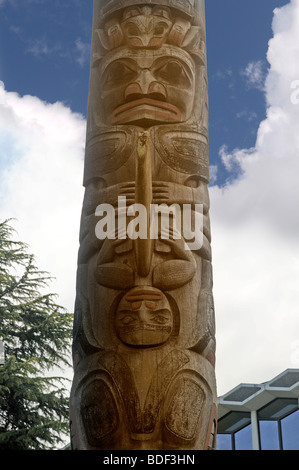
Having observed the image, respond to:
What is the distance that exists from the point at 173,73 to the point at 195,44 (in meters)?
0.67

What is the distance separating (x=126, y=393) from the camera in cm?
550

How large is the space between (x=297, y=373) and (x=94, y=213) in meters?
10.1

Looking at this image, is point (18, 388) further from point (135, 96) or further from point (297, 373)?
point (135, 96)

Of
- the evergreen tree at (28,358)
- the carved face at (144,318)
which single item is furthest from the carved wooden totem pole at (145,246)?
the evergreen tree at (28,358)

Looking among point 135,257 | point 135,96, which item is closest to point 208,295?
point 135,257

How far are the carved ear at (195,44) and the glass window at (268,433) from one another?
11.6 metres

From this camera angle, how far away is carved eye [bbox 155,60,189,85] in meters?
7.11

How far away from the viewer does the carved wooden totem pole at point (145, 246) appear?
18.1ft

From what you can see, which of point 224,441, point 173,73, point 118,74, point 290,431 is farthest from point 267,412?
point 118,74

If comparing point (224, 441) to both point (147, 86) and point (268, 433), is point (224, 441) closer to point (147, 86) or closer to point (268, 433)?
point (268, 433)

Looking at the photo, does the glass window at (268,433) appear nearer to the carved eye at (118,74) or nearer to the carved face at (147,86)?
the carved face at (147,86)

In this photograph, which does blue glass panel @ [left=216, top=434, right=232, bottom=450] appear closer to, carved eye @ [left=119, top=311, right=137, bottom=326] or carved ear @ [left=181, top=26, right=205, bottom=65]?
carved ear @ [left=181, top=26, right=205, bottom=65]

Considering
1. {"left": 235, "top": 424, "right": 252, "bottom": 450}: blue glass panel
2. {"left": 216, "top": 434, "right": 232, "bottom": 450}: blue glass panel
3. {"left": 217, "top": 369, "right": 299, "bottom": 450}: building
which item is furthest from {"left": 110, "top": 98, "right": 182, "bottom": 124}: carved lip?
{"left": 216, "top": 434, "right": 232, "bottom": 450}: blue glass panel

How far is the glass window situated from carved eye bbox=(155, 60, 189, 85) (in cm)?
1179
